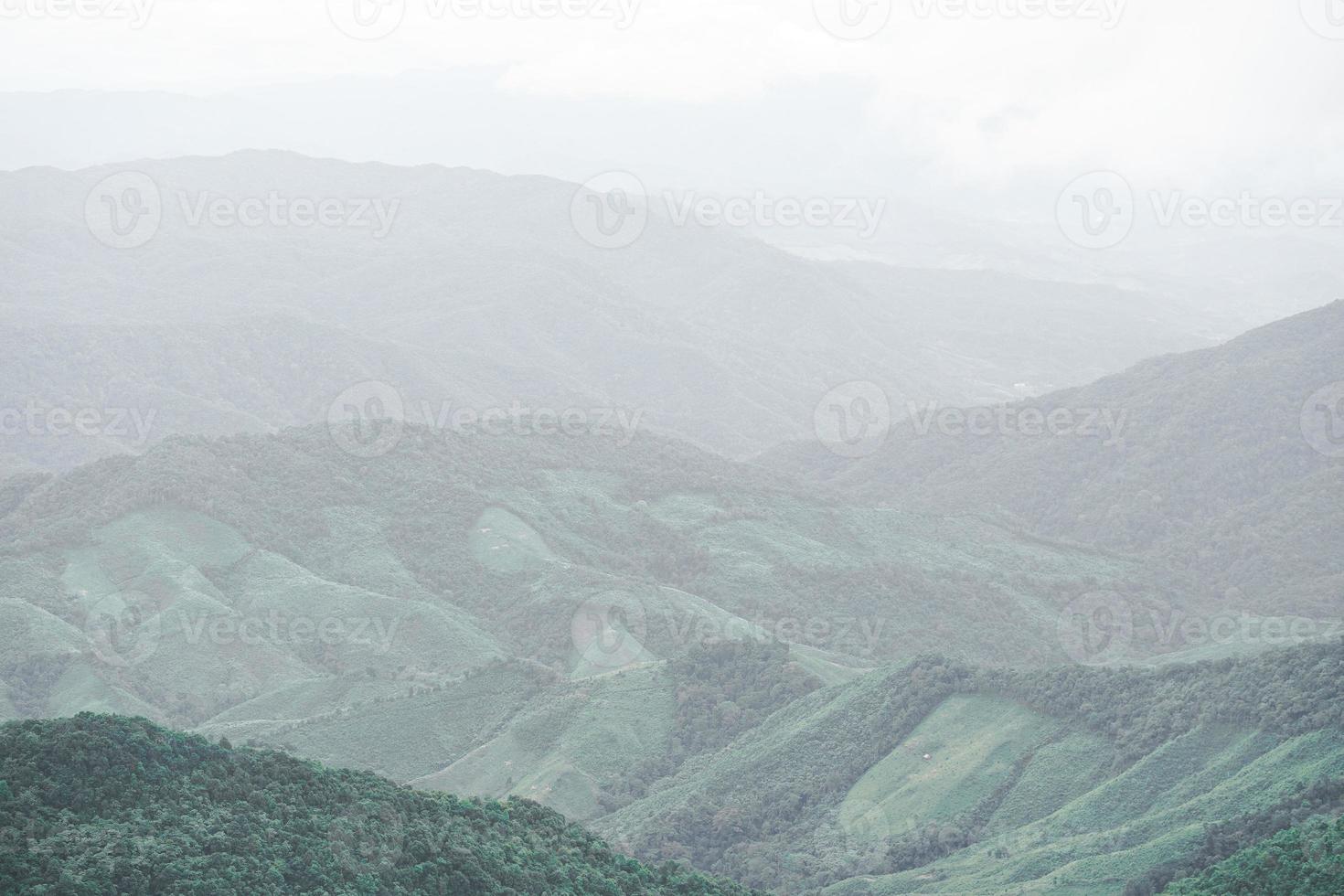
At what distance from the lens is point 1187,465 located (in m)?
92.7

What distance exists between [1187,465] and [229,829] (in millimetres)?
78198

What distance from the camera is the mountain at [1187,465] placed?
3268 inches

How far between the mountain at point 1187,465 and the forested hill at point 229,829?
5775cm

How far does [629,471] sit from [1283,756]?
170ft

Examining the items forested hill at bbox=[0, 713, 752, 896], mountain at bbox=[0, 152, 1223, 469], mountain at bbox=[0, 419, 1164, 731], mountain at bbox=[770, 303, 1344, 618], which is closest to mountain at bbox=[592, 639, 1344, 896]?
forested hill at bbox=[0, 713, 752, 896]

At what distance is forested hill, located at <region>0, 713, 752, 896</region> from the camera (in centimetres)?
2431

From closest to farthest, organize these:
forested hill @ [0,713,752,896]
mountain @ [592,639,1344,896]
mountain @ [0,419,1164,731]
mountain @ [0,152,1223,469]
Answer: forested hill @ [0,713,752,896] → mountain @ [592,639,1344,896] → mountain @ [0,419,1164,731] → mountain @ [0,152,1223,469]

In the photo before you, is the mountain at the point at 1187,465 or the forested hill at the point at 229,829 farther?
the mountain at the point at 1187,465

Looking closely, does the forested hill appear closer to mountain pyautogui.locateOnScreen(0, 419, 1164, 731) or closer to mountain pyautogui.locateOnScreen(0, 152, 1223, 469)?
mountain pyautogui.locateOnScreen(0, 419, 1164, 731)

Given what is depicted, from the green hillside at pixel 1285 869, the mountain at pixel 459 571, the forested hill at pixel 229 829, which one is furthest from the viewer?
the mountain at pixel 459 571

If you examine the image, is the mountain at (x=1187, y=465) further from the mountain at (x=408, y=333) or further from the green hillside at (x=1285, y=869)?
the green hillside at (x=1285, y=869)

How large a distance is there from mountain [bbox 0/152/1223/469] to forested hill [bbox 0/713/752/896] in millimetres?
88302

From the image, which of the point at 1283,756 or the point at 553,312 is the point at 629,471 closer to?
the point at 1283,756

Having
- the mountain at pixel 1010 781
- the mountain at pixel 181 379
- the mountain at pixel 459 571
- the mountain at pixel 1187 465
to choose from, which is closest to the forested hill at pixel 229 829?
the mountain at pixel 1010 781
